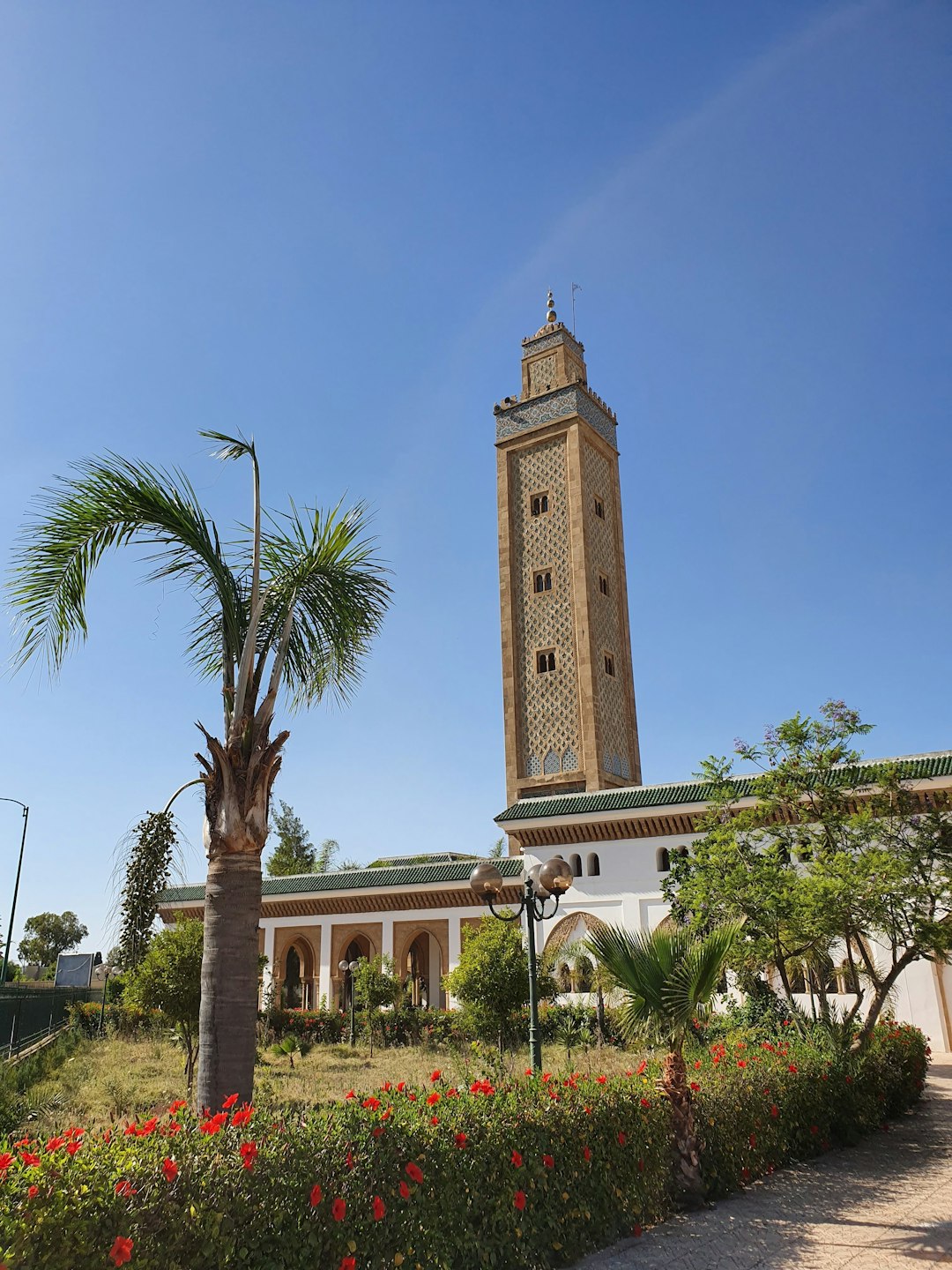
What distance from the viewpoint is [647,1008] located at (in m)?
6.38

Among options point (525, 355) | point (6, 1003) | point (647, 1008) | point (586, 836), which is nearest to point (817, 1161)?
point (647, 1008)

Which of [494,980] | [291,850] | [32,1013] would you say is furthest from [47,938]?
[494,980]

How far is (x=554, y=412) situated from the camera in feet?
105

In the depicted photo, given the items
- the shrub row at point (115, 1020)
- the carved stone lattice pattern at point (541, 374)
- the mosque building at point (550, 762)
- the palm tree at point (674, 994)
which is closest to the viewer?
the palm tree at point (674, 994)

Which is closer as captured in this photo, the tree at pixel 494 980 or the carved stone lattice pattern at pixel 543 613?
the tree at pixel 494 980

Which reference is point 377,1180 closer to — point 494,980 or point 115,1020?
point 494,980

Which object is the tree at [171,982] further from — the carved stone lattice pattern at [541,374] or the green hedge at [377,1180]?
the carved stone lattice pattern at [541,374]

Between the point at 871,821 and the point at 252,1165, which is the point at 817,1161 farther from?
the point at 252,1165

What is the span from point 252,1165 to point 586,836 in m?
18.6

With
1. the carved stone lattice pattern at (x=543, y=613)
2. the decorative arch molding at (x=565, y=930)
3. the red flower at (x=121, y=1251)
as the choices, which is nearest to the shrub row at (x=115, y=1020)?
the decorative arch molding at (x=565, y=930)

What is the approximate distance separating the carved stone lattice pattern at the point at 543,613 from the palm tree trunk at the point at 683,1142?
21.2 metres

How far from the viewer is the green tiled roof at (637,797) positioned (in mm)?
18094

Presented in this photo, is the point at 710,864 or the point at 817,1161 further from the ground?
the point at 710,864

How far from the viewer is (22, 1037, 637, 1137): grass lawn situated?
11.2m
